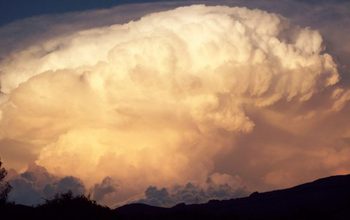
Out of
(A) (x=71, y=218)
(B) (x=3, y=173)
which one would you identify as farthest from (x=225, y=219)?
(B) (x=3, y=173)

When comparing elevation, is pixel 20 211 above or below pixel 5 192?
below

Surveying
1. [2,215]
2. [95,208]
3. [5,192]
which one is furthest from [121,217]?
[5,192]

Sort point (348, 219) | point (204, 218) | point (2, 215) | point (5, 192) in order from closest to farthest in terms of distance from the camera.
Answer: point (2, 215), point (204, 218), point (5, 192), point (348, 219)

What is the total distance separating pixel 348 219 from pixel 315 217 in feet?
129

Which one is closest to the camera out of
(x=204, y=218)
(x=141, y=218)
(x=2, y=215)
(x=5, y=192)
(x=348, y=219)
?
(x=2, y=215)

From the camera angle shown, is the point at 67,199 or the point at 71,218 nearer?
the point at 71,218

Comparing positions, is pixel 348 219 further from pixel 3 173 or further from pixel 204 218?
pixel 3 173

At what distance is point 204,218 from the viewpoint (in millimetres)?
111812

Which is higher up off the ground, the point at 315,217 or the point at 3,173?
the point at 3,173

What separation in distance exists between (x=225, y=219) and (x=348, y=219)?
71.0m

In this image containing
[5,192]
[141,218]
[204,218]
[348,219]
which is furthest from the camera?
[348,219]

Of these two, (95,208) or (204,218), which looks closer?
(95,208)

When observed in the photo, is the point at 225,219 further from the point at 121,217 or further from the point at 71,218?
the point at 71,218

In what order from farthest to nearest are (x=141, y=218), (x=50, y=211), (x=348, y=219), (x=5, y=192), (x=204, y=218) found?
(x=348, y=219) < (x=5, y=192) < (x=204, y=218) < (x=141, y=218) < (x=50, y=211)
